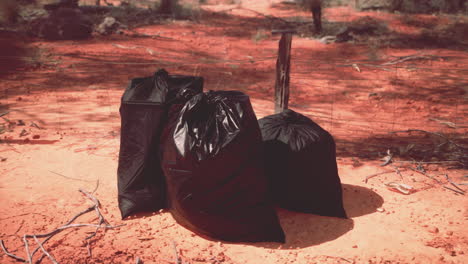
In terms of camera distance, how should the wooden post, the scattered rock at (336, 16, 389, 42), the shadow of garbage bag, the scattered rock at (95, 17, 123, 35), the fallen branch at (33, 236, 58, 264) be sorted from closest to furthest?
the fallen branch at (33, 236, 58, 264) < the shadow of garbage bag < the wooden post < the scattered rock at (336, 16, 389, 42) < the scattered rock at (95, 17, 123, 35)

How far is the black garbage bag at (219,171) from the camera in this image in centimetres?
232

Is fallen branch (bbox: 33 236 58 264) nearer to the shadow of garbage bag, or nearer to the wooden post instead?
the shadow of garbage bag

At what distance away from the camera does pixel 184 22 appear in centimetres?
1130

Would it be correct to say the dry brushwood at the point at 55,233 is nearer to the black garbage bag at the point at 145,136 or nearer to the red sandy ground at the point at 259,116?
the red sandy ground at the point at 259,116

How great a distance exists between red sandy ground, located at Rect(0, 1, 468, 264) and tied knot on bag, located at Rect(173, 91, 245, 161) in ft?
2.02

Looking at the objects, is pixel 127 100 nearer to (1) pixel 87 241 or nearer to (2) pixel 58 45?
(1) pixel 87 241

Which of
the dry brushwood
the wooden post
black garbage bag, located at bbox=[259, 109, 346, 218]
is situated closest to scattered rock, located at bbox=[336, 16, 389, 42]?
the wooden post

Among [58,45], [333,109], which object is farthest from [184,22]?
[333,109]

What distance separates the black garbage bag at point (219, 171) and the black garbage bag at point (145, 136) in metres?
0.16

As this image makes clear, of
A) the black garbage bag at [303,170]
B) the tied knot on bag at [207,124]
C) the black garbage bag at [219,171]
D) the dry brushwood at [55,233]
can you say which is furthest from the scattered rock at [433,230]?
the dry brushwood at [55,233]

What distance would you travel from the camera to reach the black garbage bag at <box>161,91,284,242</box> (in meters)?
2.32

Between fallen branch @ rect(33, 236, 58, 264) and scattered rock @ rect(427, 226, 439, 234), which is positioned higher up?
fallen branch @ rect(33, 236, 58, 264)

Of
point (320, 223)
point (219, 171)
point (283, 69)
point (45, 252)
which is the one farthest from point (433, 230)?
point (45, 252)

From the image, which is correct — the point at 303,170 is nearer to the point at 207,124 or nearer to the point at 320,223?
the point at 320,223
